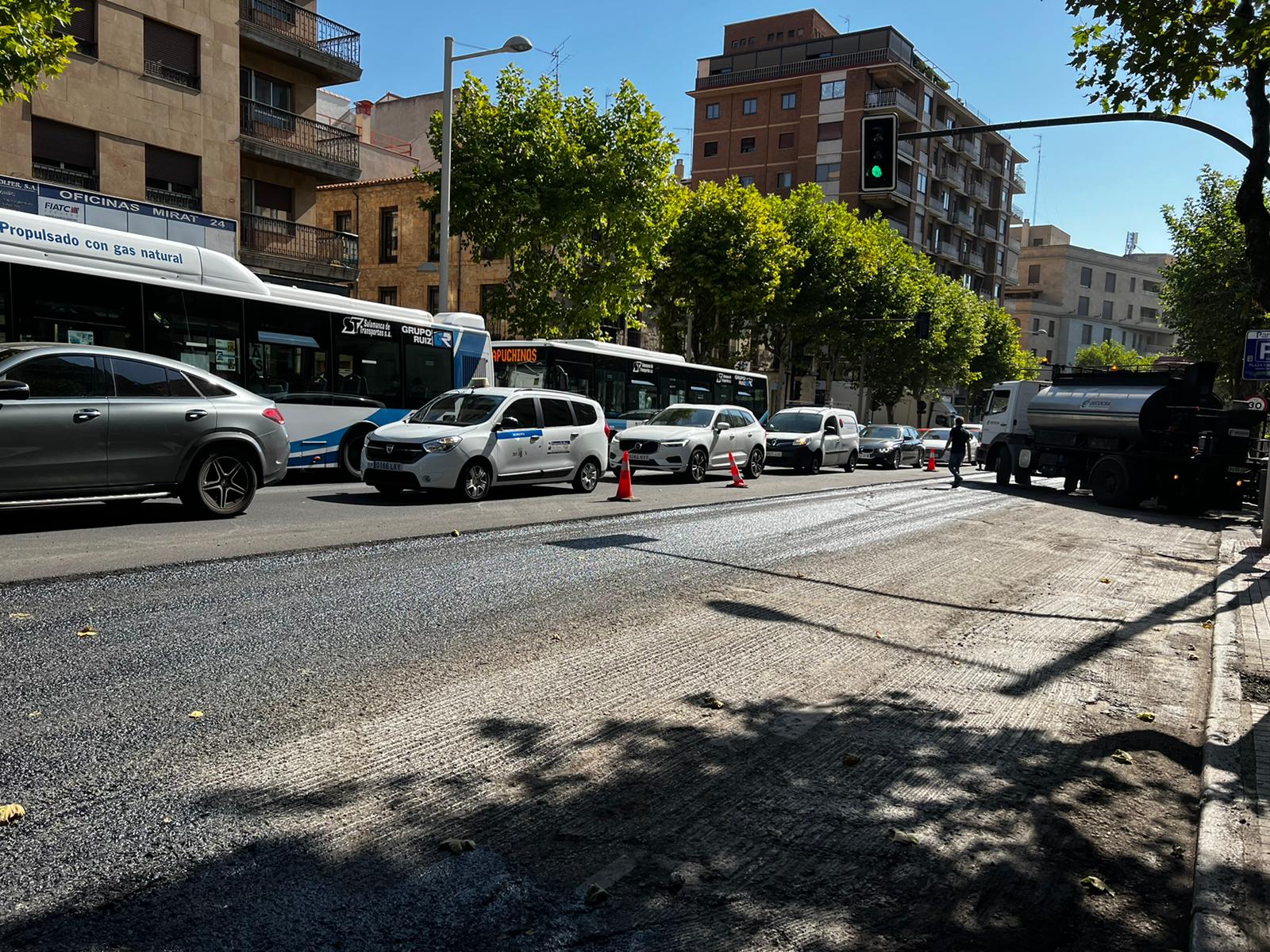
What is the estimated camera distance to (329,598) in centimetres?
651

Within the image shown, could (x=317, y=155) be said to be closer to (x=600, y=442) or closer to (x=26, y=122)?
(x=26, y=122)

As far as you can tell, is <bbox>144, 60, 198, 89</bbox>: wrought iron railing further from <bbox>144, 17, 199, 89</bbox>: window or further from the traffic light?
the traffic light

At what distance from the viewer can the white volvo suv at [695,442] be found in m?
19.3

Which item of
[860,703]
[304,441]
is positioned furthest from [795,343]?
[860,703]

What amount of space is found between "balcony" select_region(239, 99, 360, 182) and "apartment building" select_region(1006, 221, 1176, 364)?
83384 millimetres

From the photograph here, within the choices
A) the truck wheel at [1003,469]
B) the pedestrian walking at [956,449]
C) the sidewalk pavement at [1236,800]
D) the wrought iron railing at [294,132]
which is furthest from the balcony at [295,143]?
the sidewalk pavement at [1236,800]

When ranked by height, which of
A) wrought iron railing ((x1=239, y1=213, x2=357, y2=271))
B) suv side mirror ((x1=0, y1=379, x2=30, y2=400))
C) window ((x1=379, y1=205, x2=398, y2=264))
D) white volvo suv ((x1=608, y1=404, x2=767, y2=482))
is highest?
→ window ((x1=379, y1=205, x2=398, y2=264))

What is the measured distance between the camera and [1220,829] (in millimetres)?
3498

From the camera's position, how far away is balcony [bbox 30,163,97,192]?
21.2 metres

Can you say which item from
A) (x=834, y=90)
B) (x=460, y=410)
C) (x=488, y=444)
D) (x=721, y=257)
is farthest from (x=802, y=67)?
(x=488, y=444)

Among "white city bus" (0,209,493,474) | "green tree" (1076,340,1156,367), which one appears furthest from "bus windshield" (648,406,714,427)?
"green tree" (1076,340,1156,367)

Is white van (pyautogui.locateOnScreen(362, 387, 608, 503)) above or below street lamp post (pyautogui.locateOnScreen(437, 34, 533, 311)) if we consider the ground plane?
below

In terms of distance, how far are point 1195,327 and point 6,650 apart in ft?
121

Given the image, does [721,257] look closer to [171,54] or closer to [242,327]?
[171,54]
